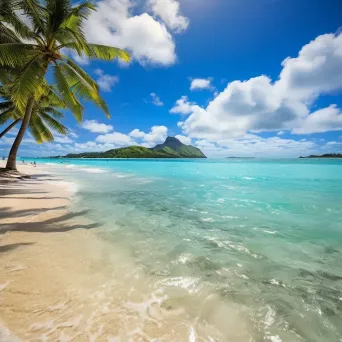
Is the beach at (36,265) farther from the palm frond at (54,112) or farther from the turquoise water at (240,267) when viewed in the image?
the palm frond at (54,112)

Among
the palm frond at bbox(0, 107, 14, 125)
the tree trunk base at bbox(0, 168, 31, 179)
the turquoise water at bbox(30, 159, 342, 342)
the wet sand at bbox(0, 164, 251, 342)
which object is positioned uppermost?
the palm frond at bbox(0, 107, 14, 125)

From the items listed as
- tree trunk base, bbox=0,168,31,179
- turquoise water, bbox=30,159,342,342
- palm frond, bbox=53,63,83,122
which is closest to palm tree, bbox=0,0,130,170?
palm frond, bbox=53,63,83,122

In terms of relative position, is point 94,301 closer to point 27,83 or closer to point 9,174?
point 27,83

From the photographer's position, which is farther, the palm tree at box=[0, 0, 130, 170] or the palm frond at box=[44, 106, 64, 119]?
the palm frond at box=[44, 106, 64, 119]

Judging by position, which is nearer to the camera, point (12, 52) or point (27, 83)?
point (12, 52)

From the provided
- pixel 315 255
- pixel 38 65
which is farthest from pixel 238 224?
pixel 38 65

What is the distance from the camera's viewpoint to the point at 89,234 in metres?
5.51

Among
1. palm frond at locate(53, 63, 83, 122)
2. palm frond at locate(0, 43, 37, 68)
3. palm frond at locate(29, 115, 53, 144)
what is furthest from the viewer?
palm frond at locate(29, 115, 53, 144)


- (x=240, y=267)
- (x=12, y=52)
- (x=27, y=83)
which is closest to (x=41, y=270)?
(x=240, y=267)

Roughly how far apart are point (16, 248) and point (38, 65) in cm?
1119

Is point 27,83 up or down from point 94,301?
up

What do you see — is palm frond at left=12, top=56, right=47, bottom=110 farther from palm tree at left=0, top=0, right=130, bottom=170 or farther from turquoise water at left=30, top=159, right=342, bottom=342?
turquoise water at left=30, top=159, right=342, bottom=342

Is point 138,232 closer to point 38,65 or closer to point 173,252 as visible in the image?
point 173,252

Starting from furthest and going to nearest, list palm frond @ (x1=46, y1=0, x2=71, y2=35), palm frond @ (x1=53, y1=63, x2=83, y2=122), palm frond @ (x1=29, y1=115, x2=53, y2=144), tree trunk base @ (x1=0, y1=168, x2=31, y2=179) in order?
palm frond @ (x1=29, y1=115, x2=53, y2=144) → tree trunk base @ (x1=0, y1=168, x2=31, y2=179) → palm frond @ (x1=46, y1=0, x2=71, y2=35) → palm frond @ (x1=53, y1=63, x2=83, y2=122)
